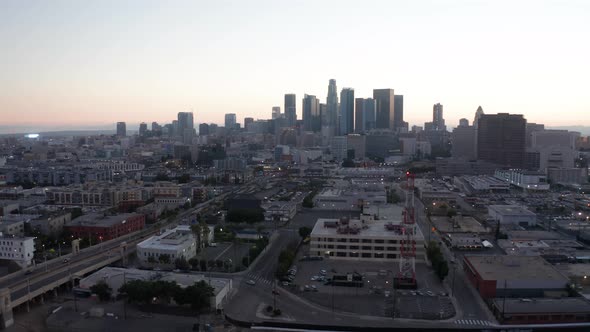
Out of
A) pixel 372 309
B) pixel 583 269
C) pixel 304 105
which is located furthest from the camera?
pixel 304 105

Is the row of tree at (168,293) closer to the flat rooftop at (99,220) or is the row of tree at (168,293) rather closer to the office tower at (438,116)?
the flat rooftop at (99,220)

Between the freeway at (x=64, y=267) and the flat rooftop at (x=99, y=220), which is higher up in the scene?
the flat rooftop at (x=99, y=220)

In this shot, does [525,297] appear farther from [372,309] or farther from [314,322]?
[314,322]

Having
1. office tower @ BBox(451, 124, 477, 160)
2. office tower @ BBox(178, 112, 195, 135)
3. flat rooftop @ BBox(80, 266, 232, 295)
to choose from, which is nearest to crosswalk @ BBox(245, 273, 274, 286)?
flat rooftop @ BBox(80, 266, 232, 295)

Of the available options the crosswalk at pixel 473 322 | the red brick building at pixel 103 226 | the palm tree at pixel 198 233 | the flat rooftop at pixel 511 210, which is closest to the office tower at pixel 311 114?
the flat rooftop at pixel 511 210

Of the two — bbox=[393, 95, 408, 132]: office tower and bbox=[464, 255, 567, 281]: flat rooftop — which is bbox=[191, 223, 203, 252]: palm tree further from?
bbox=[393, 95, 408, 132]: office tower

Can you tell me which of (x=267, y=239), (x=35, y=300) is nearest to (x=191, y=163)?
(x=267, y=239)

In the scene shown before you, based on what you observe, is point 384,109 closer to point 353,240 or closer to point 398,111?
point 398,111
